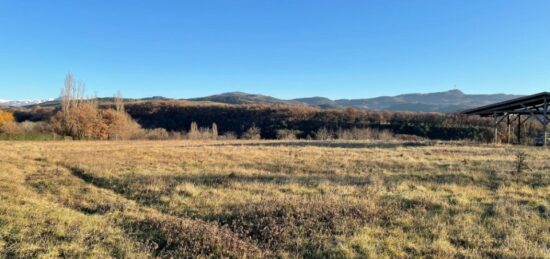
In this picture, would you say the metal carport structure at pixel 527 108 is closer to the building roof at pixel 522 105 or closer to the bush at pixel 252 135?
the building roof at pixel 522 105

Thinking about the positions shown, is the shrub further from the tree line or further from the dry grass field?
the dry grass field

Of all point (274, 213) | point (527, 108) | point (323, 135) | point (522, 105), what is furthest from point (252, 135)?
point (274, 213)

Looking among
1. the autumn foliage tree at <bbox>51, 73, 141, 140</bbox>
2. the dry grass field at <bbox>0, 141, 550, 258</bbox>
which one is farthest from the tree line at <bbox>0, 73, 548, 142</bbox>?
the dry grass field at <bbox>0, 141, 550, 258</bbox>

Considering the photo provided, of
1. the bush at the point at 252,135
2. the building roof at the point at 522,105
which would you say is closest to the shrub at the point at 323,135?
the bush at the point at 252,135

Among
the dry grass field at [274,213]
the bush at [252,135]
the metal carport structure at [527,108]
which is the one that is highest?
the metal carport structure at [527,108]

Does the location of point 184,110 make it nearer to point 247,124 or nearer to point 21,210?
point 247,124

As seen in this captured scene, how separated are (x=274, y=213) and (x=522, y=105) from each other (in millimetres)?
26447

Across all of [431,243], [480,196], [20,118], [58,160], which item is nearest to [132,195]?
[431,243]

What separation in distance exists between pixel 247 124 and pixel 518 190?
73607mm

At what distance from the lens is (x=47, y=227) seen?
244 inches

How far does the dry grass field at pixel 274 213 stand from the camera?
5332 millimetres

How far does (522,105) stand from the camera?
2675cm

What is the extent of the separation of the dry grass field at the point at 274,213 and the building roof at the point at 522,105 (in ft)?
46.1

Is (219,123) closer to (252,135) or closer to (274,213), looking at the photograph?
(252,135)
